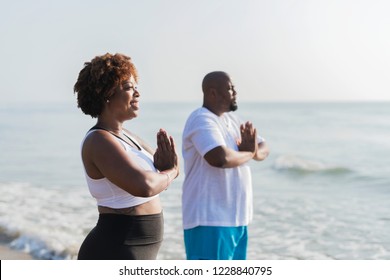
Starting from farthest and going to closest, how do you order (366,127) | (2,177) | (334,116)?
(334,116), (366,127), (2,177)

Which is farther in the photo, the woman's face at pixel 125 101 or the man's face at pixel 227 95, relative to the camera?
the man's face at pixel 227 95

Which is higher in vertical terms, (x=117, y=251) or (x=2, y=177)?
(x=117, y=251)

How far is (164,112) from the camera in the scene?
31.3 m

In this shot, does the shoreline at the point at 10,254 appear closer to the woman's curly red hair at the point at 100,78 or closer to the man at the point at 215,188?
the man at the point at 215,188

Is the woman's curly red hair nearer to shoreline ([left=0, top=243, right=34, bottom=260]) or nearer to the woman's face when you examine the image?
the woman's face

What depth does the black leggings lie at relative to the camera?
2.70 m

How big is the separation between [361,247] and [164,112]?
24058 millimetres

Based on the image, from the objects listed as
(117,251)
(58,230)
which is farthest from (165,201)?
(117,251)

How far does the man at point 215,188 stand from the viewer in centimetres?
345

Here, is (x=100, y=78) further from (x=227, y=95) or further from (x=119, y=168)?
(x=227, y=95)

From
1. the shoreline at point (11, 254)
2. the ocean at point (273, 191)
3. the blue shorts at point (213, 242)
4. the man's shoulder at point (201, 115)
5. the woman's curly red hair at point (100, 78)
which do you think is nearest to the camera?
the woman's curly red hair at point (100, 78)

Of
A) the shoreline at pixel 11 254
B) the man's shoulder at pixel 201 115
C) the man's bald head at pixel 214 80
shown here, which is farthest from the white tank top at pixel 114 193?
the shoreline at pixel 11 254

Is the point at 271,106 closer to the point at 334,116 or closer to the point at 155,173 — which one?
the point at 334,116

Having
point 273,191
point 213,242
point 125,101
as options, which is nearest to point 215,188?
point 213,242
